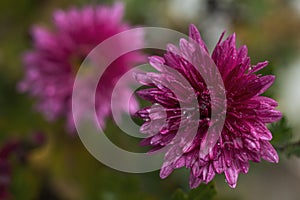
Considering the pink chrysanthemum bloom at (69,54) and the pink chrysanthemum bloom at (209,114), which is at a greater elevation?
the pink chrysanthemum bloom at (69,54)

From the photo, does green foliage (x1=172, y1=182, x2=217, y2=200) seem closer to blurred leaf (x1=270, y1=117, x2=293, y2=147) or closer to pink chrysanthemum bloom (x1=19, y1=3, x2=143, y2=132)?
blurred leaf (x1=270, y1=117, x2=293, y2=147)

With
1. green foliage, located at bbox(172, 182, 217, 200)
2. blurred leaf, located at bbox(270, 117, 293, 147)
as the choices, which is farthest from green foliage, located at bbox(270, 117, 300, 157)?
green foliage, located at bbox(172, 182, 217, 200)

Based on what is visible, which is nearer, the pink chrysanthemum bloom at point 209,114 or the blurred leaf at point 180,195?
the pink chrysanthemum bloom at point 209,114

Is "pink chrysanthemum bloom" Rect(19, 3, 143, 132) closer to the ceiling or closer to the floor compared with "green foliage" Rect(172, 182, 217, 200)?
closer to the ceiling

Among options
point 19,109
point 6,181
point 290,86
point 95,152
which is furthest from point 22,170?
point 290,86

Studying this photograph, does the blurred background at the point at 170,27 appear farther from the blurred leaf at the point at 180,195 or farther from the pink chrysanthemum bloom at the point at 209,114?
the pink chrysanthemum bloom at the point at 209,114

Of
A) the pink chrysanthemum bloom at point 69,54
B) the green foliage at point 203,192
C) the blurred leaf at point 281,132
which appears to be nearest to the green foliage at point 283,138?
the blurred leaf at point 281,132

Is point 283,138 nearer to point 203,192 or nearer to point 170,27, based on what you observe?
point 203,192

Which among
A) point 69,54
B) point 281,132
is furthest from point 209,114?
point 69,54
